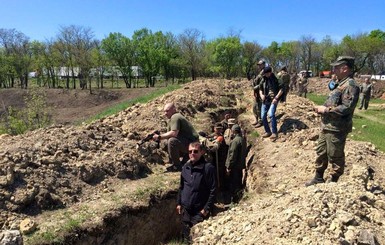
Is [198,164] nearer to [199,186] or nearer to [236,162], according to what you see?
[199,186]

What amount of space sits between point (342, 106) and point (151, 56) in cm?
5288

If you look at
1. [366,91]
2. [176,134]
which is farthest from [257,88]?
[366,91]

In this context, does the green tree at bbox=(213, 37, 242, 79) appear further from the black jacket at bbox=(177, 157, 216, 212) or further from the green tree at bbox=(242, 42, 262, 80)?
the black jacket at bbox=(177, 157, 216, 212)

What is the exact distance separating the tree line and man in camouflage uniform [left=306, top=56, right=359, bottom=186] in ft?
151

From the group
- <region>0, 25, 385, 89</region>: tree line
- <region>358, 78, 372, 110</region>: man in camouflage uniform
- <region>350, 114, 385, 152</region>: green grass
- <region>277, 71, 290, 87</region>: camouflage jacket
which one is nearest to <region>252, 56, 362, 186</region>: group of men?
<region>277, 71, 290, 87</region>: camouflage jacket

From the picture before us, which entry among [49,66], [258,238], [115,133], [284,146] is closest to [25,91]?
[49,66]

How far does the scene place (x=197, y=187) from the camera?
5152 millimetres

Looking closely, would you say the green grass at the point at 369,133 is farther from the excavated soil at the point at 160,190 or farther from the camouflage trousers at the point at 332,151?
the camouflage trousers at the point at 332,151

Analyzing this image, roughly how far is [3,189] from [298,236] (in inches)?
198

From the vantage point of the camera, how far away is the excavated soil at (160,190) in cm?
470

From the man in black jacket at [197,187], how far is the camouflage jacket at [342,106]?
204cm

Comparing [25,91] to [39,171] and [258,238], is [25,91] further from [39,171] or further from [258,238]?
[258,238]

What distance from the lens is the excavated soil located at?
470 centimetres

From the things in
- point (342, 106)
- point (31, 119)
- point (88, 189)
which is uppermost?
point (342, 106)
